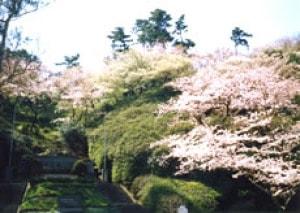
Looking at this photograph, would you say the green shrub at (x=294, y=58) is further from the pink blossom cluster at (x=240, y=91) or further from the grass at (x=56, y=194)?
the grass at (x=56, y=194)

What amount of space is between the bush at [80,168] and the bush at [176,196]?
7.05 meters

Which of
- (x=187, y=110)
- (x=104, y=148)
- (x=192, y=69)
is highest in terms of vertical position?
(x=192, y=69)

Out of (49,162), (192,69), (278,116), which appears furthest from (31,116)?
(278,116)

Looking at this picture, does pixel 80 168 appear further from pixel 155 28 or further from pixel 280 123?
pixel 155 28

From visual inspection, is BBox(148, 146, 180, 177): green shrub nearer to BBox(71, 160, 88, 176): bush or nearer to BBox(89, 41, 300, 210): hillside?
BBox(89, 41, 300, 210): hillside

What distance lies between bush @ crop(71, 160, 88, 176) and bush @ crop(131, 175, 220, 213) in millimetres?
7051

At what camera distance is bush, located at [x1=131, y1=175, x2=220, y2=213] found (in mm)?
16484

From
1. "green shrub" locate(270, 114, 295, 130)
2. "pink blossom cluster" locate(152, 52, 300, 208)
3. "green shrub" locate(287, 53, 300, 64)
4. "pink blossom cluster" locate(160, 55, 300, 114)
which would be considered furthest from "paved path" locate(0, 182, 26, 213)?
"green shrub" locate(287, 53, 300, 64)

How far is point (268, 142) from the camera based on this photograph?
54.4ft

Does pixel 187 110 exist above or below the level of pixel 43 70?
below

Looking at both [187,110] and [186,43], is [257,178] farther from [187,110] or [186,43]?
[186,43]

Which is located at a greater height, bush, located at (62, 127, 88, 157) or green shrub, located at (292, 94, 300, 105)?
green shrub, located at (292, 94, 300, 105)

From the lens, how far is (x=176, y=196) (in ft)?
54.7

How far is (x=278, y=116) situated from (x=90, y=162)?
11.5 metres
